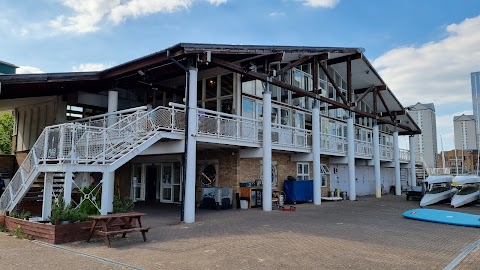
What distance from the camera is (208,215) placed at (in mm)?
14336

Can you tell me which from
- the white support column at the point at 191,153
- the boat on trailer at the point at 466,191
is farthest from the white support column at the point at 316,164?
the white support column at the point at 191,153

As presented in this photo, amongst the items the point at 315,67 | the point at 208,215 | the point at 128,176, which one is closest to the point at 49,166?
the point at 208,215

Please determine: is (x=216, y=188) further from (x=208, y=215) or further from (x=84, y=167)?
(x=84, y=167)

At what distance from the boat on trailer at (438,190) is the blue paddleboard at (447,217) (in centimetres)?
646

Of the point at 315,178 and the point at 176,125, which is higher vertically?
the point at 176,125

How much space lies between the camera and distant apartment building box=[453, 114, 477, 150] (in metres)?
68.6

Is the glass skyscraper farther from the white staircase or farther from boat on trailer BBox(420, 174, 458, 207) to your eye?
the white staircase

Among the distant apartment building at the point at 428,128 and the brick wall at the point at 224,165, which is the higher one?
the distant apartment building at the point at 428,128

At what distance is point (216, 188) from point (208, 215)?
294cm

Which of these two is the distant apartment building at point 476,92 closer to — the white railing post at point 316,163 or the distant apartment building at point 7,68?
the white railing post at point 316,163

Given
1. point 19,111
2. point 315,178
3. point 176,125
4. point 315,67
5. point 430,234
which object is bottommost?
point 430,234

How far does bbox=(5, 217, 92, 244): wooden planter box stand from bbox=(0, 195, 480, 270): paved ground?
0.99ft

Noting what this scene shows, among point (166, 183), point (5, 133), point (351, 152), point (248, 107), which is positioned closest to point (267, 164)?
point (248, 107)

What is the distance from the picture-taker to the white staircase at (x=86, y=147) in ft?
34.3
